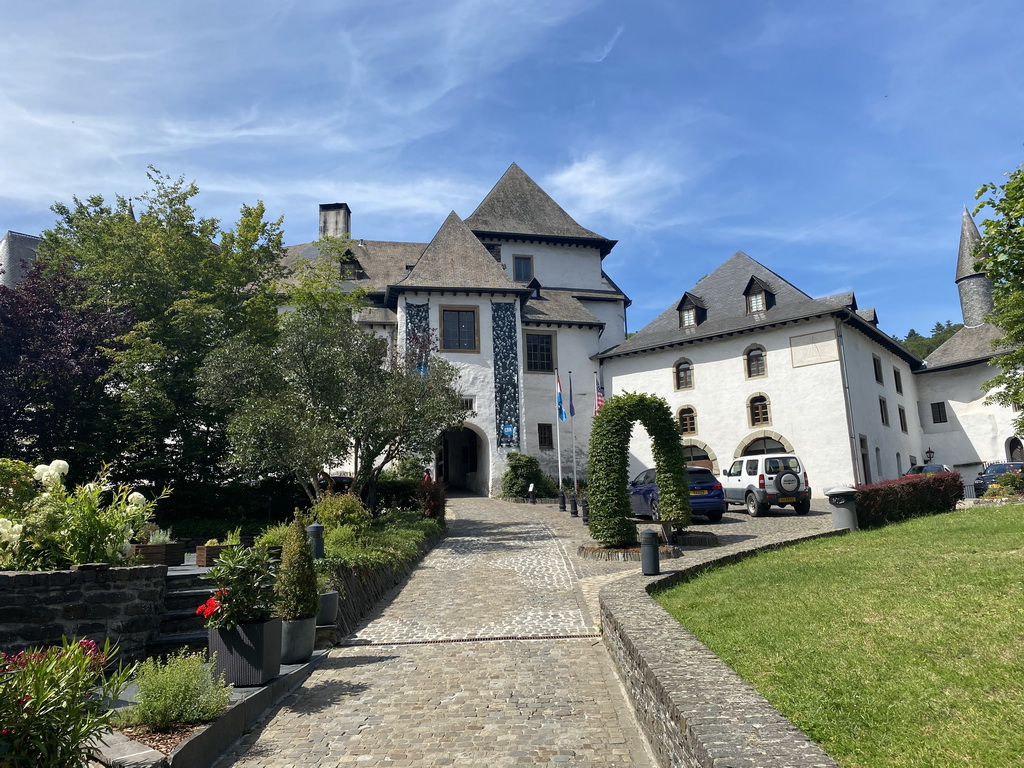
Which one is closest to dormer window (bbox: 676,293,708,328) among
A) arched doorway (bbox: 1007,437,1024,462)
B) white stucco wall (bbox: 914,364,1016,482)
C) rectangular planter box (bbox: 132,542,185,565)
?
white stucco wall (bbox: 914,364,1016,482)

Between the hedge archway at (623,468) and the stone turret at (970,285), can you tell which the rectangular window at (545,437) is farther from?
the stone turret at (970,285)

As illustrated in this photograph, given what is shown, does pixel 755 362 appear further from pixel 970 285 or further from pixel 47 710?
pixel 47 710

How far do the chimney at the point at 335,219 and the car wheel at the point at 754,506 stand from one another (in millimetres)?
26618

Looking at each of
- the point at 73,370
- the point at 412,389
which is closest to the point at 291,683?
the point at 412,389

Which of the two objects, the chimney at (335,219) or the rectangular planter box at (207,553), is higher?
the chimney at (335,219)

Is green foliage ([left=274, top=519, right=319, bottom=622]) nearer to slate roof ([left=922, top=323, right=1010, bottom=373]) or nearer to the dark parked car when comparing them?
the dark parked car

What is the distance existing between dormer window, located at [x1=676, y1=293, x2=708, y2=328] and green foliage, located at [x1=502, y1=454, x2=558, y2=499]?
1001cm

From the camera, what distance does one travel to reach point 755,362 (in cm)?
3095

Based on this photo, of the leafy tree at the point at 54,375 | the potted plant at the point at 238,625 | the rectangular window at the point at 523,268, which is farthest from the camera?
the rectangular window at the point at 523,268

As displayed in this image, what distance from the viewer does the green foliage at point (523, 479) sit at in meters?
29.4

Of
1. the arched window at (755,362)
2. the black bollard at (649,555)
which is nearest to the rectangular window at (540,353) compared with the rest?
the arched window at (755,362)

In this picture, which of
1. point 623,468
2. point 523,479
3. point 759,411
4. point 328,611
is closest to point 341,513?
point 623,468

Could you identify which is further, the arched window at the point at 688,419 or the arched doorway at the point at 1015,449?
the arched doorway at the point at 1015,449

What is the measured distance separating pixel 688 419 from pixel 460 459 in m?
11.0
